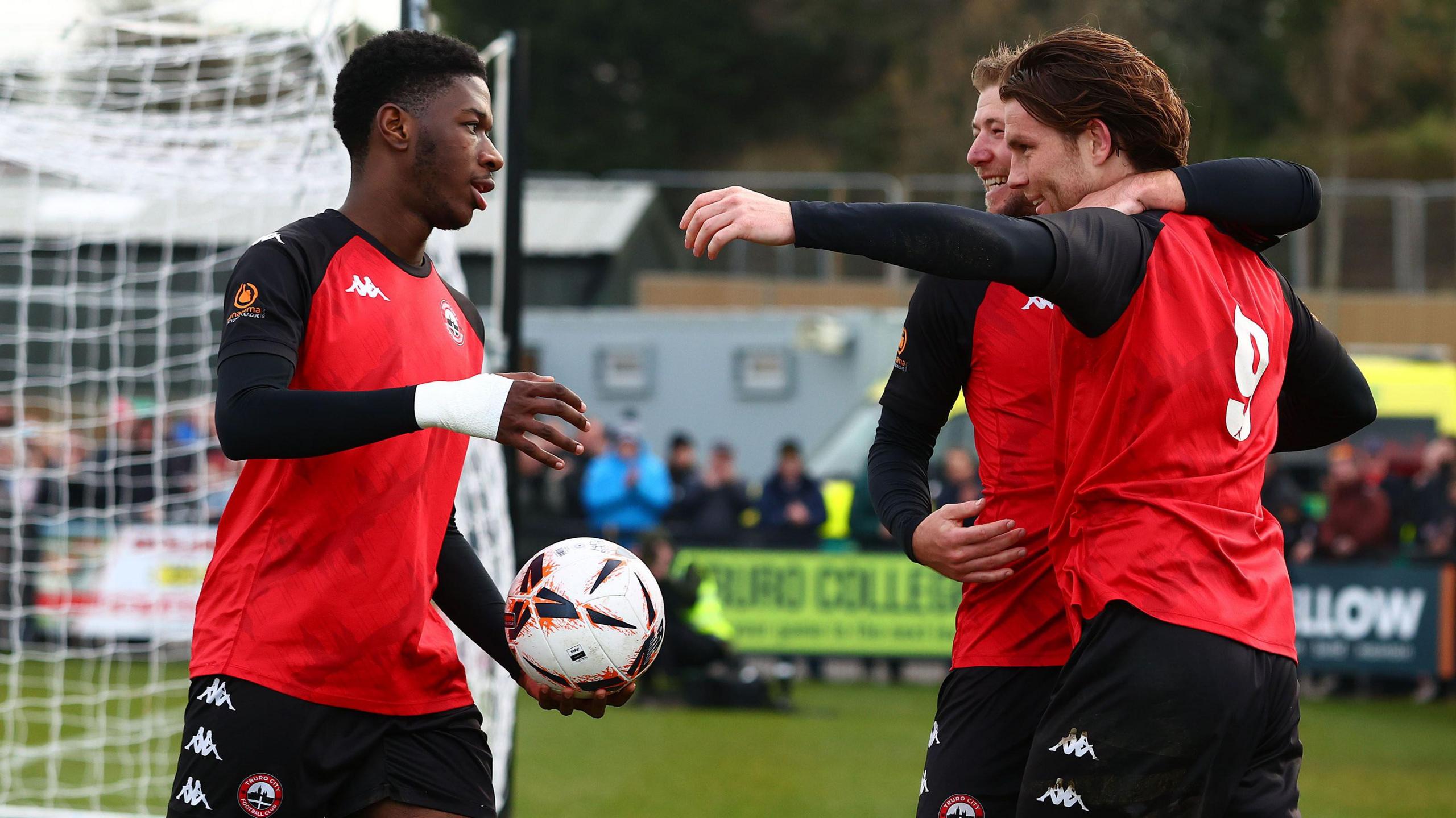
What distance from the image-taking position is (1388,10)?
36.8 meters

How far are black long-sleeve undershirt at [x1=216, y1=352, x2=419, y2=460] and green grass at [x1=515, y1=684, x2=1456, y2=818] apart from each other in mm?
5193

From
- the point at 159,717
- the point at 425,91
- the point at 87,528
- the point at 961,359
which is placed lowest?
the point at 159,717

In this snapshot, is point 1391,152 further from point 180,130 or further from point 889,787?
point 180,130

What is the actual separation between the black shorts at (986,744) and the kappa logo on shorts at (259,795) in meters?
1.37

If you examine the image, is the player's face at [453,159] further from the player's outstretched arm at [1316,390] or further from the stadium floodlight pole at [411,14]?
the stadium floodlight pole at [411,14]

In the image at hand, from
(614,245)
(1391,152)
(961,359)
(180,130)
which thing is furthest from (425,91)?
(1391,152)

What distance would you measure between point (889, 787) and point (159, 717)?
5097 millimetres

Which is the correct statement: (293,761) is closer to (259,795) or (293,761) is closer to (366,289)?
(259,795)

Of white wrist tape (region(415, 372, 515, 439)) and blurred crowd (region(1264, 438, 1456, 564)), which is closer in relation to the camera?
white wrist tape (region(415, 372, 515, 439))

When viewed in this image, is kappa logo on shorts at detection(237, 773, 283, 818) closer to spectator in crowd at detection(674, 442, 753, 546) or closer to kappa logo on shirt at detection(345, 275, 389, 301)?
kappa logo on shirt at detection(345, 275, 389, 301)

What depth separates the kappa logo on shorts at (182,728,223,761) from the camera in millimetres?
3279

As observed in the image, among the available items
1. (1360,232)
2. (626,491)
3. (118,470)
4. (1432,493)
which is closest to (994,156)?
(118,470)

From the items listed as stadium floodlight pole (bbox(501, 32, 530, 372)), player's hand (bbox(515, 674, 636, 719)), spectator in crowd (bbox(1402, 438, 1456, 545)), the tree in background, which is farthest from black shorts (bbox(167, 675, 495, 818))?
the tree in background

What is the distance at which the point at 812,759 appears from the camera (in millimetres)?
9617
